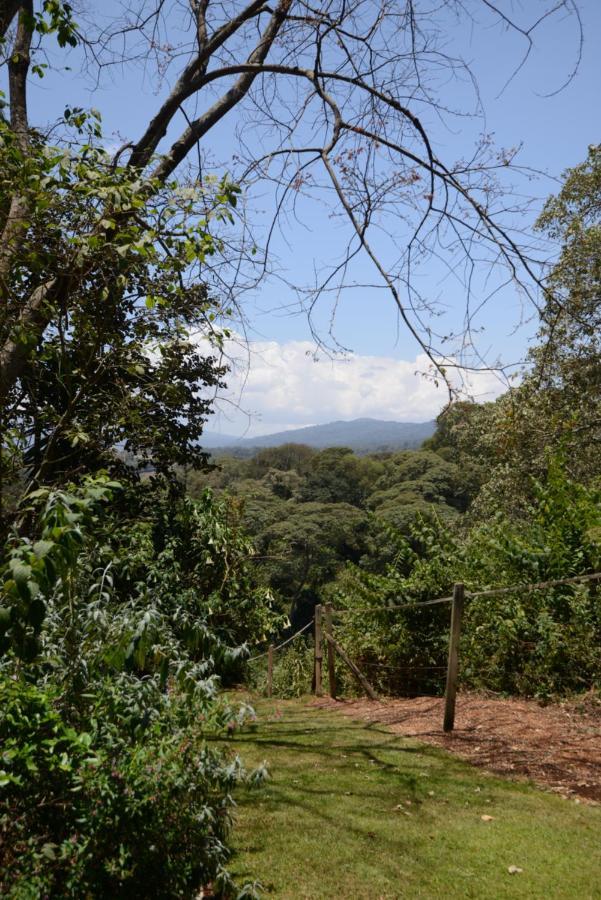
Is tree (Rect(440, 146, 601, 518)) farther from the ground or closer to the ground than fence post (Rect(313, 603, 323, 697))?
farther from the ground

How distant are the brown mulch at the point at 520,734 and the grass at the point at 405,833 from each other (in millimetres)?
271

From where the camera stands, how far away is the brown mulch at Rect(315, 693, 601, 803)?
15.1 feet

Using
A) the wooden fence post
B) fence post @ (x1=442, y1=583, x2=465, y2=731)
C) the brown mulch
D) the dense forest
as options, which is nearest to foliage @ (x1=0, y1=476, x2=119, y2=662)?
the dense forest

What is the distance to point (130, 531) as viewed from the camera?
8.62 metres

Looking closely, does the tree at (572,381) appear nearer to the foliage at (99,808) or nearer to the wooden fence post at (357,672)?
the wooden fence post at (357,672)

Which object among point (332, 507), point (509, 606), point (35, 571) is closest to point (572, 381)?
point (509, 606)

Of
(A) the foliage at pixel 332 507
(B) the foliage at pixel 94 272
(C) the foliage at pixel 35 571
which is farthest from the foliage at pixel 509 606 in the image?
(A) the foliage at pixel 332 507

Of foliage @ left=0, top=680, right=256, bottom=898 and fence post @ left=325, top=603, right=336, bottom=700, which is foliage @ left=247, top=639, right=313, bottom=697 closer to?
fence post @ left=325, top=603, right=336, bottom=700

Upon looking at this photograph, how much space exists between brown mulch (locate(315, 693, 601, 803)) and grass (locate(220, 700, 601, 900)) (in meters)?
0.27

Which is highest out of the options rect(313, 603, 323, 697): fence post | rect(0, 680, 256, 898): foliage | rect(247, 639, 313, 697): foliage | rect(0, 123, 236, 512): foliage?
rect(0, 123, 236, 512): foliage

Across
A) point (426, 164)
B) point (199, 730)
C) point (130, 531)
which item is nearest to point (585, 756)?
point (199, 730)

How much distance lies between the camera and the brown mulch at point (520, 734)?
4.60 m

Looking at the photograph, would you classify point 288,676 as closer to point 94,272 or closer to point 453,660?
point 453,660

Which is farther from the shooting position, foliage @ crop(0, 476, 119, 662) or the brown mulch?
the brown mulch
